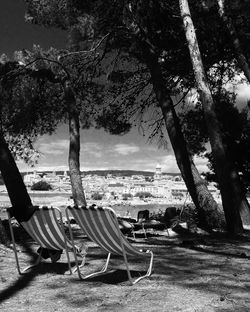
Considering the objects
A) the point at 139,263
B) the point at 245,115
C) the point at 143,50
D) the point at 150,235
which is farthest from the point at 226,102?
the point at 139,263

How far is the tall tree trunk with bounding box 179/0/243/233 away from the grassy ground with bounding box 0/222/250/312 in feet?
7.54

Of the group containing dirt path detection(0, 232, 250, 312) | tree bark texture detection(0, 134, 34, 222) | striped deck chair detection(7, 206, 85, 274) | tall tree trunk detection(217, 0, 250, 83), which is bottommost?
dirt path detection(0, 232, 250, 312)

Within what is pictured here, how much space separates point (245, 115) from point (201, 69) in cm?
545

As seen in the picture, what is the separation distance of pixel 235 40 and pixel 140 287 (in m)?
7.48

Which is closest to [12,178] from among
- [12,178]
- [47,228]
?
[12,178]

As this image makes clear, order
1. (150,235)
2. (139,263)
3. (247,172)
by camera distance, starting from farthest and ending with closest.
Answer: (247,172)
(150,235)
(139,263)

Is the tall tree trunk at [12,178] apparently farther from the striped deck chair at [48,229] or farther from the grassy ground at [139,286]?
the striped deck chair at [48,229]

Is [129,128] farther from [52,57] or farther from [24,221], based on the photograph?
[24,221]

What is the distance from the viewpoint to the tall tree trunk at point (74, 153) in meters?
10.3

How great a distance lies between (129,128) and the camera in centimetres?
1280

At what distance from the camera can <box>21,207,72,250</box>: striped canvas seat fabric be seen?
170 inches

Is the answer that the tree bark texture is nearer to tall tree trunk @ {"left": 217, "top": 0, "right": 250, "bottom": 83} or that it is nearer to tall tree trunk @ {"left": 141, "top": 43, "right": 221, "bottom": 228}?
tall tree trunk @ {"left": 141, "top": 43, "right": 221, "bottom": 228}

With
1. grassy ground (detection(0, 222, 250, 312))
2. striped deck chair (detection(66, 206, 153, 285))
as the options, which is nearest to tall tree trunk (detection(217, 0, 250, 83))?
grassy ground (detection(0, 222, 250, 312))

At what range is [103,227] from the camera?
4012 millimetres
